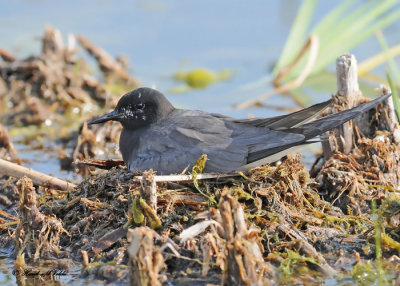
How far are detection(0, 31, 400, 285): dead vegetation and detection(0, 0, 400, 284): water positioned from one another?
468 centimetres

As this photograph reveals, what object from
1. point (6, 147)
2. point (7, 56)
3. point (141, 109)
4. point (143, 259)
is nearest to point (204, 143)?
point (141, 109)

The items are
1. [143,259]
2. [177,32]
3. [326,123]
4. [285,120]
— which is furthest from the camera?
[177,32]

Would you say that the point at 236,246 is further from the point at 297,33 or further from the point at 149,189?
the point at 297,33

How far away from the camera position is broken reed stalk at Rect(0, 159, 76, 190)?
24.4 ft

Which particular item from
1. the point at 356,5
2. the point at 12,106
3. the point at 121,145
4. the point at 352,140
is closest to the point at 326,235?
the point at 352,140

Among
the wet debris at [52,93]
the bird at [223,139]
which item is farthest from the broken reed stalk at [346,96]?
the wet debris at [52,93]

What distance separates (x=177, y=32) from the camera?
14.1 m

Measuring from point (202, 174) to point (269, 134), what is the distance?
83 cm

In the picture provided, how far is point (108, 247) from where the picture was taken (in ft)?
20.4

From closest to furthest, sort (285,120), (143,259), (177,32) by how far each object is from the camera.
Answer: (143,259) < (285,120) < (177,32)

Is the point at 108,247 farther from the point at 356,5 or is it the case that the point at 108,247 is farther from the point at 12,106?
the point at 356,5

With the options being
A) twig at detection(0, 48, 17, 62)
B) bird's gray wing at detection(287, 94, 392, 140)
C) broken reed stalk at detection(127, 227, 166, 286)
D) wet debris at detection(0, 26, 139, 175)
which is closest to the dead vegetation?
broken reed stalk at detection(127, 227, 166, 286)

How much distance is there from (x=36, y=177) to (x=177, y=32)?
7.06 metres

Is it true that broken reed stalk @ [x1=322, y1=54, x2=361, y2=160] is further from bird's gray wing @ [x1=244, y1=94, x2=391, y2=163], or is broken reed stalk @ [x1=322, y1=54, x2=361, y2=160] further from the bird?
bird's gray wing @ [x1=244, y1=94, x2=391, y2=163]
